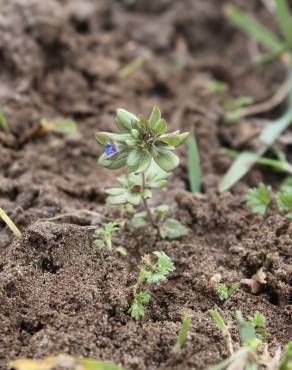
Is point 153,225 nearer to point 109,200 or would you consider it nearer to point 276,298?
point 109,200

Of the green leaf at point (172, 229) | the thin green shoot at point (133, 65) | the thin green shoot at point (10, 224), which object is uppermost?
the thin green shoot at point (133, 65)

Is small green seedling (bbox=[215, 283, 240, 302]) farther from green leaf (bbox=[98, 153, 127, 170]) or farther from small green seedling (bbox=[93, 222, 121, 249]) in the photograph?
green leaf (bbox=[98, 153, 127, 170])

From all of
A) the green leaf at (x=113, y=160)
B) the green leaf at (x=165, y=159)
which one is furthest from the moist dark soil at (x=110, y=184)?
the green leaf at (x=165, y=159)

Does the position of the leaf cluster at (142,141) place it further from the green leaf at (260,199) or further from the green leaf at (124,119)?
the green leaf at (260,199)

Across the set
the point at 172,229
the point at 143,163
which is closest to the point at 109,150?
the point at 143,163

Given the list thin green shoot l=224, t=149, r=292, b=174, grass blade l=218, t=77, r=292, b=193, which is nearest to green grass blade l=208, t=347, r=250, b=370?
grass blade l=218, t=77, r=292, b=193

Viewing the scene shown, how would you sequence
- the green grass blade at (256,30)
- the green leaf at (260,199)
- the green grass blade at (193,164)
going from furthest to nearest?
1. the green grass blade at (256,30)
2. the green grass blade at (193,164)
3. the green leaf at (260,199)
